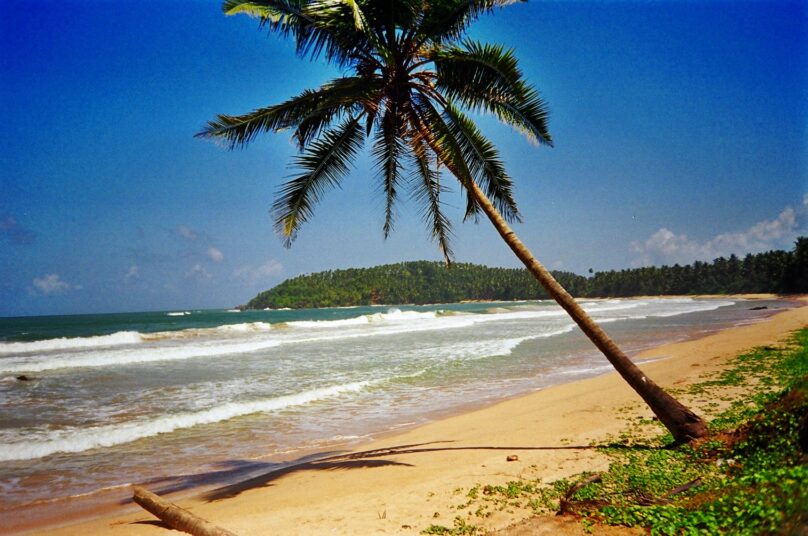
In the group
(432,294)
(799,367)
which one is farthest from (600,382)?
(432,294)

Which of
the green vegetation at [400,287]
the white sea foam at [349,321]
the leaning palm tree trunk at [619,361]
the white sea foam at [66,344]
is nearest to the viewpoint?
the leaning palm tree trunk at [619,361]

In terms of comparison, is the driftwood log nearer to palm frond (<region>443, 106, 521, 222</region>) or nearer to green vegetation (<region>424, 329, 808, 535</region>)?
green vegetation (<region>424, 329, 808, 535</region>)

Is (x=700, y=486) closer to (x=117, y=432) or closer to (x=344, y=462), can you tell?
(x=344, y=462)

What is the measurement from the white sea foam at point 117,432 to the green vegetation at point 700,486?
7.00 m

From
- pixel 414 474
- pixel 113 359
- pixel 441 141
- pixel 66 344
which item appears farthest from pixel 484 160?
pixel 66 344

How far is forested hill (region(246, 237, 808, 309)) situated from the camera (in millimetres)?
120812

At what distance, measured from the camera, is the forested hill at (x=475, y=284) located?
120812mm

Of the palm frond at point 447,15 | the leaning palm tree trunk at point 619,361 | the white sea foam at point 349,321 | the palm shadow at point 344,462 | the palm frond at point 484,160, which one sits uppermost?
the palm frond at point 447,15

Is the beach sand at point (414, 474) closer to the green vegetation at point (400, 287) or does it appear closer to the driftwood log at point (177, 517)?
the driftwood log at point (177, 517)

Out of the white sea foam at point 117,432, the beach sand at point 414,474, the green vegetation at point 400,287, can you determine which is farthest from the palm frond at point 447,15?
the green vegetation at point 400,287

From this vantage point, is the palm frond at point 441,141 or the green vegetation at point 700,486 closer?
the green vegetation at point 700,486

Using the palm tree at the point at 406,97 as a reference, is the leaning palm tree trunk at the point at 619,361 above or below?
below

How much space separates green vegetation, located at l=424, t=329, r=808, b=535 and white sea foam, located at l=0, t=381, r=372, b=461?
276 inches

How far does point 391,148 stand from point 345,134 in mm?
1025
